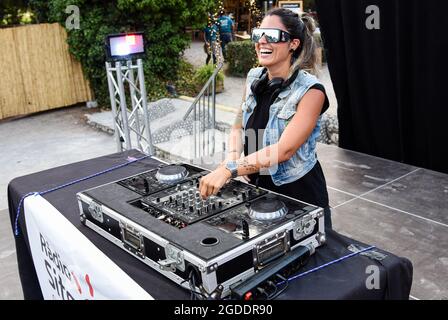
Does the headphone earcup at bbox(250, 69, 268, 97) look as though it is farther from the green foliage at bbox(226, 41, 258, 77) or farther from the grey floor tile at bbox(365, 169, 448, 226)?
the green foliage at bbox(226, 41, 258, 77)

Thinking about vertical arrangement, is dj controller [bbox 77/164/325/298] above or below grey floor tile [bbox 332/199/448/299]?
above

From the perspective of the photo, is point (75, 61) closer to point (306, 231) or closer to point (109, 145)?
point (109, 145)

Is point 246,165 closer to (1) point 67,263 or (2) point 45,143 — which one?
(1) point 67,263

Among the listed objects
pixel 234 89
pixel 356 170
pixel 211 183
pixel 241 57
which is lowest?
pixel 356 170

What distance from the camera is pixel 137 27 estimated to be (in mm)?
9969

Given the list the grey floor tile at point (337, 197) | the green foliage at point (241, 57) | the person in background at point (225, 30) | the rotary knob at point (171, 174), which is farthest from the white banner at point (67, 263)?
the person in background at point (225, 30)

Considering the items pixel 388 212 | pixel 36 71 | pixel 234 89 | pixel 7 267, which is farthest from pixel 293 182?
pixel 234 89

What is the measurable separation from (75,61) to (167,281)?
9.42 meters

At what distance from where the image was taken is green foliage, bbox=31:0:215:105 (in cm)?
944

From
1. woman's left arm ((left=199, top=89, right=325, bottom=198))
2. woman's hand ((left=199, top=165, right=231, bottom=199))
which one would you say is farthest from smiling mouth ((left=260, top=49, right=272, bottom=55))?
woman's hand ((left=199, top=165, right=231, bottom=199))

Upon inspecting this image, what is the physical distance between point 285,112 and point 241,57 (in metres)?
10.5

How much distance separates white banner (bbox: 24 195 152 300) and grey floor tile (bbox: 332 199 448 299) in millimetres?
2039

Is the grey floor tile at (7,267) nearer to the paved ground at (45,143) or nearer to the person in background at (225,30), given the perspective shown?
the paved ground at (45,143)

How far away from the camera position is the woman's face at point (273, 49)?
1972mm
